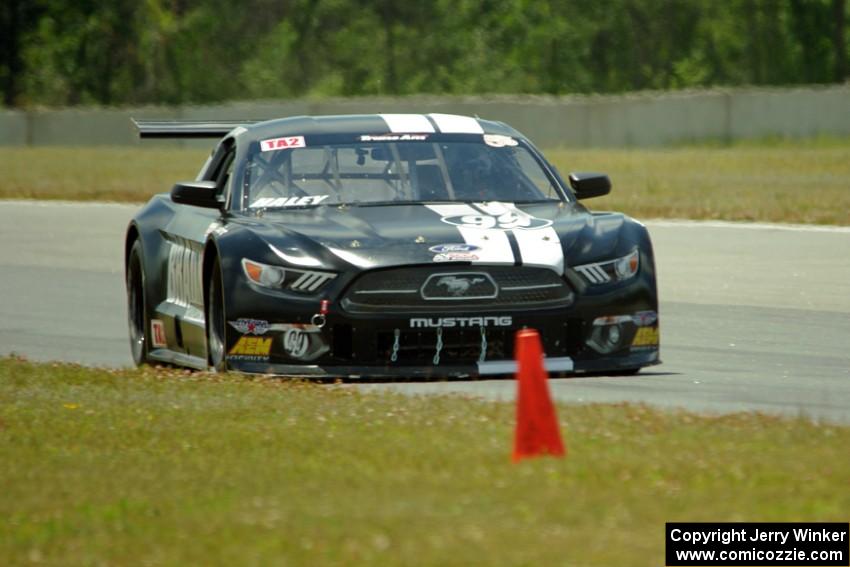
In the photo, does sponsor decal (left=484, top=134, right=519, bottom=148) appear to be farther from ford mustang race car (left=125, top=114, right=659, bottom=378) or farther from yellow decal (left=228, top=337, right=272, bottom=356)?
yellow decal (left=228, top=337, right=272, bottom=356)

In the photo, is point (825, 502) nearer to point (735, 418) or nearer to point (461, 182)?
point (735, 418)

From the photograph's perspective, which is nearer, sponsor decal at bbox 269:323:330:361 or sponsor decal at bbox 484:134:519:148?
sponsor decal at bbox 269:323:330:361

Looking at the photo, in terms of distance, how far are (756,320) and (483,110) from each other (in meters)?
27.6

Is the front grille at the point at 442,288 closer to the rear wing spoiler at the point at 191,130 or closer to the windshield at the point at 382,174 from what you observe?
the windshield at the point at 382,174

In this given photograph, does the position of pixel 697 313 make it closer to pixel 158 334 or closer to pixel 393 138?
pixel 393 138

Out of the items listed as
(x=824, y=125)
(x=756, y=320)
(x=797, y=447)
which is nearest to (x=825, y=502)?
(x=797, y=447)

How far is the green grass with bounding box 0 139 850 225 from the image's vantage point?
885 inches

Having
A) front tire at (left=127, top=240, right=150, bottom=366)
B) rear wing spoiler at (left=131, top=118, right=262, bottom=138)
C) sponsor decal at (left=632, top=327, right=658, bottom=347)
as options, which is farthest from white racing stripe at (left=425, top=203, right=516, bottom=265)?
rear wing spoiler at (left=131, top=118, right=262, bottom=138)

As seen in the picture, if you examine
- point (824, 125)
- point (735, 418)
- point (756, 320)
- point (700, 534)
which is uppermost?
point (700, 534)

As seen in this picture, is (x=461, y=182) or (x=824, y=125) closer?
(x=461, y=182)

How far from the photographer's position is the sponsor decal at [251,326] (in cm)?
907

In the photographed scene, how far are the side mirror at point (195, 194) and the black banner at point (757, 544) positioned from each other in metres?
5.17

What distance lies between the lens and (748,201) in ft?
77.3

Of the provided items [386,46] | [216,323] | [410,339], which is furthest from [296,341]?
[386,46]
